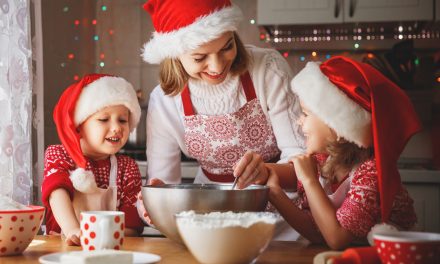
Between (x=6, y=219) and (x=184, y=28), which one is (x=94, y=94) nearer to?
(x=184, y=28)

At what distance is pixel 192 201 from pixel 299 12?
204 cm

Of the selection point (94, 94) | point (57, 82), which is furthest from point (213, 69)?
point (57, 82)

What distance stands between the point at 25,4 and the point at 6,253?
1.19 meters

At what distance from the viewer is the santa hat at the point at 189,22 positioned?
1.76 meters

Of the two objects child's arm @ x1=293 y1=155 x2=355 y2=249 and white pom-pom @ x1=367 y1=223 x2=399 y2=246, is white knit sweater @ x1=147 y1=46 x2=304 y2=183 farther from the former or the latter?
white pom-pom @ x1=367 y1=223 x2=399 y2=246

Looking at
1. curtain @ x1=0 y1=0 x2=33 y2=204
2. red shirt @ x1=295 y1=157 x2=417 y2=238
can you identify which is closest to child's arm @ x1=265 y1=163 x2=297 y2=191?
red shirt @ x1=295 y1=157 x2=417 y2=238

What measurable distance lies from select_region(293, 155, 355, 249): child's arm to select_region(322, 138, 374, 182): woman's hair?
0.37 ft

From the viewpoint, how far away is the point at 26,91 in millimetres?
2135

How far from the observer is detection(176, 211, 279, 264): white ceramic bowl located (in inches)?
38.5

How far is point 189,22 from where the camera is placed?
5.93ft

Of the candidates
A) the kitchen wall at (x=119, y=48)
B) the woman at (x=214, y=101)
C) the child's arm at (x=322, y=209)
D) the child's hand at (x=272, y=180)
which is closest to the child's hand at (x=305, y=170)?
the child's arm at (x=322, y=209)

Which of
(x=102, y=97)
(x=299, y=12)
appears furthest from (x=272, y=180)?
(x=299, y=12)

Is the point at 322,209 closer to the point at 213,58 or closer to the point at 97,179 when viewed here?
the point at 213,58

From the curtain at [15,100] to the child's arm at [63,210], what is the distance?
476 millimetres
